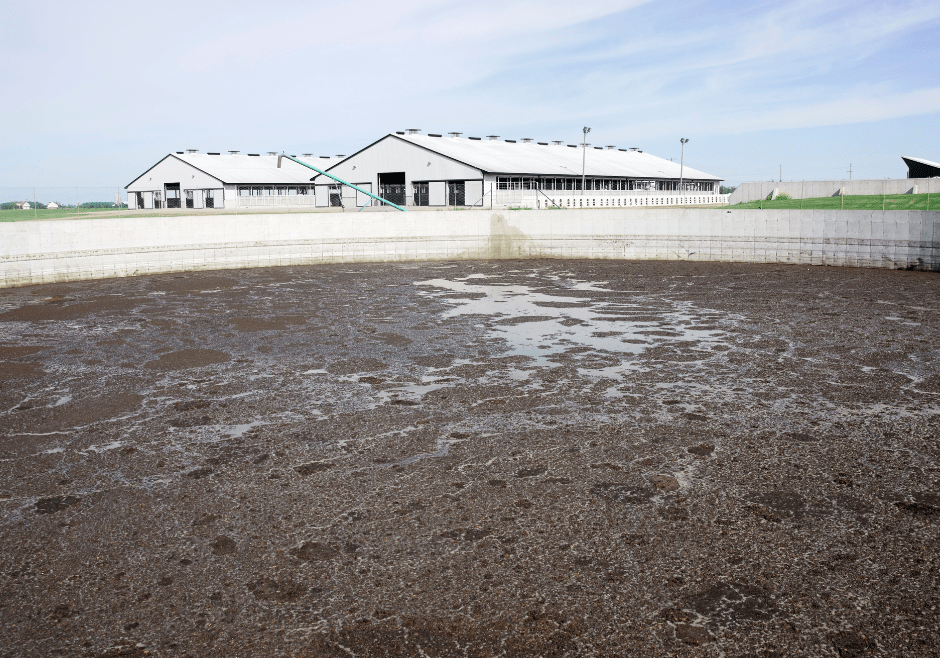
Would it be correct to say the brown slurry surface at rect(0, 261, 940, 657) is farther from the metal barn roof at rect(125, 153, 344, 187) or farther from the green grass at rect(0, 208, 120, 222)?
the metal barn roof at rect(125, 153, 344, 187)

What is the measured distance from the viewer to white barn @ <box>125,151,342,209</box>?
213 ft

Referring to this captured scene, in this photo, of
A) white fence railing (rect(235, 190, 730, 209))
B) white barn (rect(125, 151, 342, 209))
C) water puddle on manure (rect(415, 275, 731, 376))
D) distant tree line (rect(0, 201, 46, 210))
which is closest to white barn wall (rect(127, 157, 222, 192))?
white barn (rect(125, 151, 342, 209))

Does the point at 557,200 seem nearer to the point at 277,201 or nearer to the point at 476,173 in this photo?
the point at 476,173

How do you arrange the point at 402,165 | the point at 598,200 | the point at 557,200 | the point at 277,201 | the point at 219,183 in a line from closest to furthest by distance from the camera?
1. the point at 557,200
2. the point at 402,165
3. the point at 598,200
4. the point at 219,183
5. the point at 277,201

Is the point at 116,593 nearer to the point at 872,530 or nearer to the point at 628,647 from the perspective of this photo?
the point at 628,647

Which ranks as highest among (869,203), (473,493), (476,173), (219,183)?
(219,183)

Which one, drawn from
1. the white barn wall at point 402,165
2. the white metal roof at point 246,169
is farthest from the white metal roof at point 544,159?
the white metal roof at point 246,169

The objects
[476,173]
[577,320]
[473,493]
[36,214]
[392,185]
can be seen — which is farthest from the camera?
[392,185]

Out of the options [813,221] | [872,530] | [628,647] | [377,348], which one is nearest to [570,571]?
[628,647]

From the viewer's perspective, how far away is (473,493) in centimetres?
631

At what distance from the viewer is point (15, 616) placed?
458 centimetres

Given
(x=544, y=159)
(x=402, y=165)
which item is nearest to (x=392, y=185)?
(x=402, y=165)

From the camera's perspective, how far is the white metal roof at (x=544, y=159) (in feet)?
186

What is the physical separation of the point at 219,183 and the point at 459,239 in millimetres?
41888
